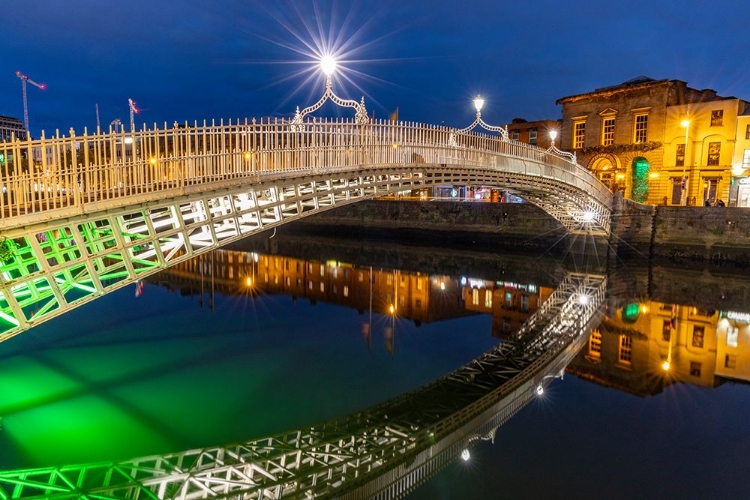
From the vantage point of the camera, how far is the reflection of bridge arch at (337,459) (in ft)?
22.9

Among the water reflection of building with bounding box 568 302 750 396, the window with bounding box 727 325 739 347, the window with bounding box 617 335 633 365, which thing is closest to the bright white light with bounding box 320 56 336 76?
the water reflection of building with bounding box 568 302 750 396

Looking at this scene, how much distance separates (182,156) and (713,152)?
35380 mm

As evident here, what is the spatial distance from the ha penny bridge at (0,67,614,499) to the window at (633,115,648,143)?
90.7 ft

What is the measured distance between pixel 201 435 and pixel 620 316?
14.1 m

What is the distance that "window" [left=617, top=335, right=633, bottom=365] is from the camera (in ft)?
44.4

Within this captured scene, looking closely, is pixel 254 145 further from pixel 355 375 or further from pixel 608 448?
pixel 608 448

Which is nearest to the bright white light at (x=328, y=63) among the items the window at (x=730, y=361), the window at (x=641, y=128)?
the window at (x=730, y=361)

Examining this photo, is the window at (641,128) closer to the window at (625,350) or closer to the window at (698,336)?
the window at (698,336)

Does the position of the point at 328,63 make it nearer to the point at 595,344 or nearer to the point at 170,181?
the point at 170,181

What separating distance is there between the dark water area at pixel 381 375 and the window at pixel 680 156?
51.2 feet

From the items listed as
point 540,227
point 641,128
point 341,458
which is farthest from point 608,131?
point 341,458

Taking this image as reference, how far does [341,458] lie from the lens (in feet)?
26.0

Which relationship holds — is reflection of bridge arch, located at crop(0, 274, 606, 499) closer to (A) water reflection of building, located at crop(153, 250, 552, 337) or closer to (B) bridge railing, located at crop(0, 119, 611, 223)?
(B) bridge railing, located at crop(0, 119, 611, 223)

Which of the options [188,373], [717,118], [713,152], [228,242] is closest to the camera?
[228,242]
